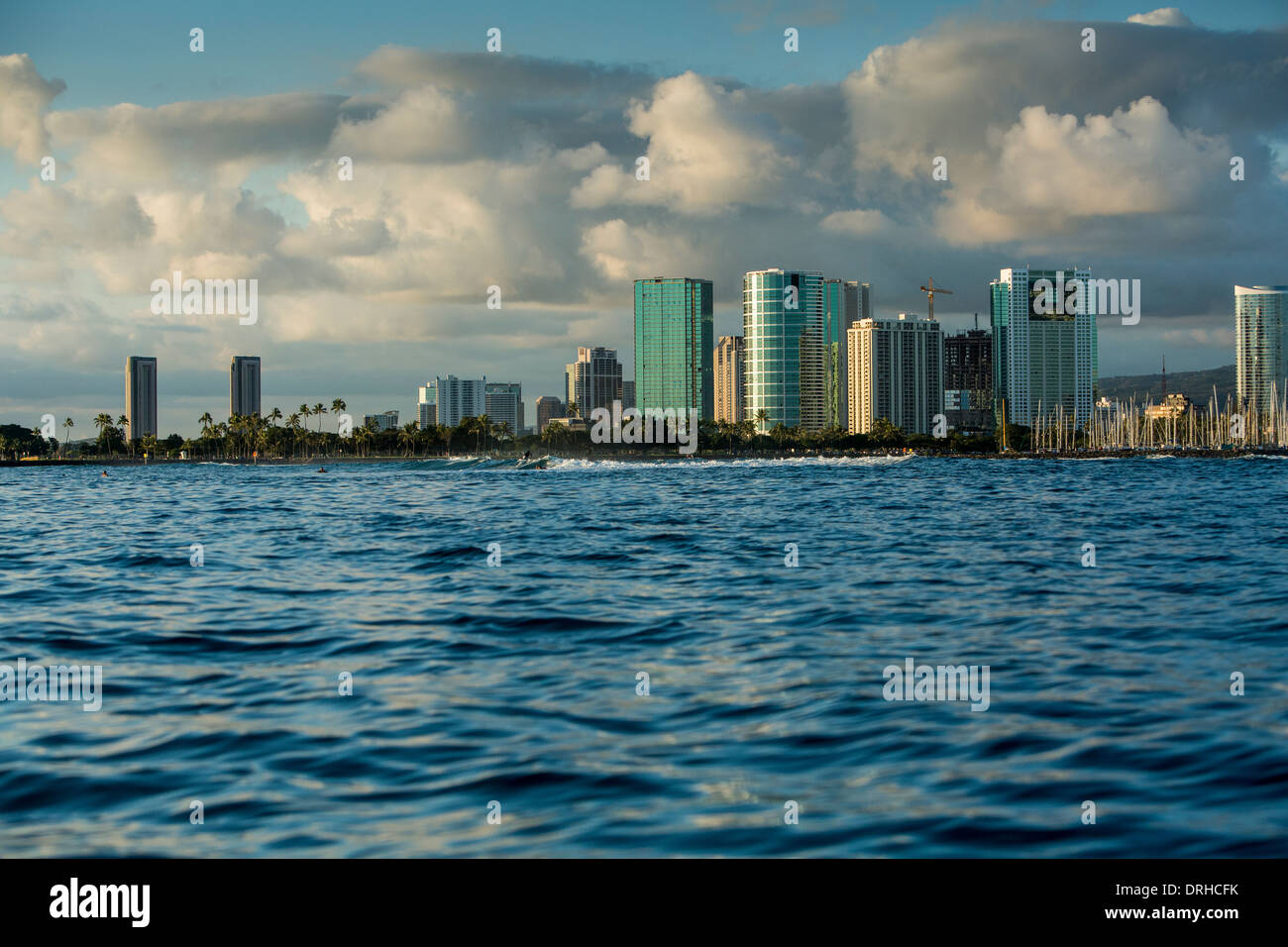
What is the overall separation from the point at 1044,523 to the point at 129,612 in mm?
40294

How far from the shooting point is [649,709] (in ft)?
47.2

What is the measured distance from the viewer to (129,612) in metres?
24.1

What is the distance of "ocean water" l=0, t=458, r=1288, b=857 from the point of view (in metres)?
9.80

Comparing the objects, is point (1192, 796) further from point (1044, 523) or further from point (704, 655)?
point (1044, 523)

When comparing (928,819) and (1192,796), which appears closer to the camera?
(928,819)

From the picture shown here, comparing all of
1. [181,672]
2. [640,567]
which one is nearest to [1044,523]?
[640,567]

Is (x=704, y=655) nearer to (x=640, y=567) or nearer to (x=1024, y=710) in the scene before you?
(x=1024, y=710)

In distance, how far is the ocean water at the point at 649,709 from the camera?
980cm

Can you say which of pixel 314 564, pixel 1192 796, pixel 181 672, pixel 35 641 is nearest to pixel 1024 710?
pixel 1192 796
